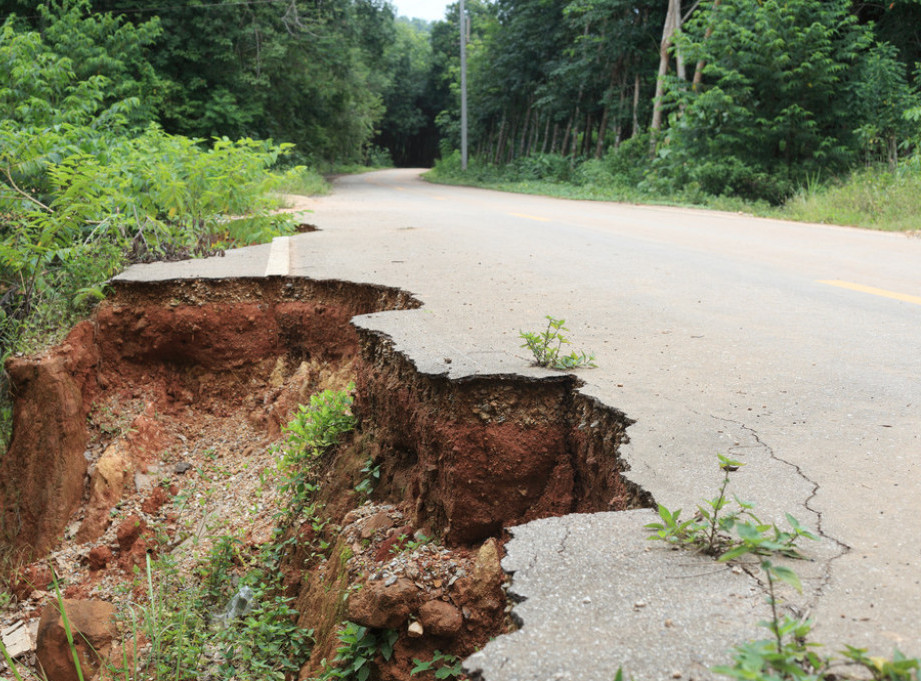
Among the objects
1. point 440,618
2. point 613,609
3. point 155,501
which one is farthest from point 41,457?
point 613,609

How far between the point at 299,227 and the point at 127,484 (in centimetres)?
518

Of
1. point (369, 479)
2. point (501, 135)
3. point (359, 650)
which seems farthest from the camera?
point (501, 135)

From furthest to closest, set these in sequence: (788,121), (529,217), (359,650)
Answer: (788,121) → (529,217) → (359,650)

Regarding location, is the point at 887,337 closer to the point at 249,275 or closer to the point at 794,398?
the point at 794,398

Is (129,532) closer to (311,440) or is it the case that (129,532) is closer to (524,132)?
(311,440)

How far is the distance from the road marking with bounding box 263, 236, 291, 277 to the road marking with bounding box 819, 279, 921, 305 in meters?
4.34

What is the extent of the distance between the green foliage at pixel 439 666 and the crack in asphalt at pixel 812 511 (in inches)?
36.8

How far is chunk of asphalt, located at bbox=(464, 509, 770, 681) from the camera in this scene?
5.19ft

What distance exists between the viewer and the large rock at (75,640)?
3.91 m

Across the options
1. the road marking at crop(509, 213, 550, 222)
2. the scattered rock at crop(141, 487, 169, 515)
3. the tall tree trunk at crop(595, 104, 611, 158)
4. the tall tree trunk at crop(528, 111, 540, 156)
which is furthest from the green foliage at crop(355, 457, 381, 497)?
the tall tree trunk at crop(528, 111, 540, 156)

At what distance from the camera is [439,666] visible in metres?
2.39

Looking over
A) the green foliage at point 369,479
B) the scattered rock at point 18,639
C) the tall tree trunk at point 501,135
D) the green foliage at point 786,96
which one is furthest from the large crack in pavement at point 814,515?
the tall tree trunk at point 501,135

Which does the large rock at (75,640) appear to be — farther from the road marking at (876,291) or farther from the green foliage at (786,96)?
the green foliage at (786,96)

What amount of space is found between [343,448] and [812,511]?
2422 millimetres
